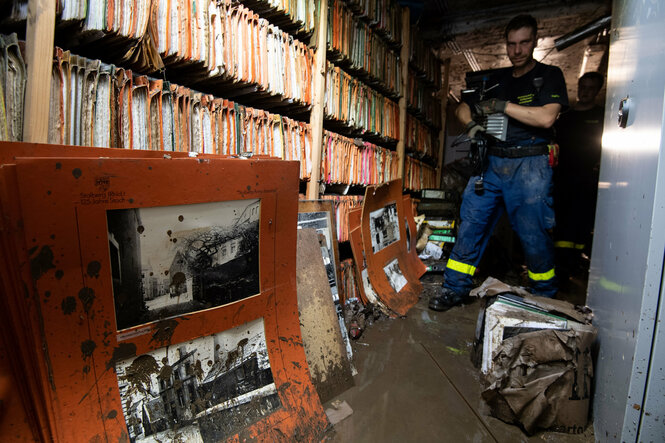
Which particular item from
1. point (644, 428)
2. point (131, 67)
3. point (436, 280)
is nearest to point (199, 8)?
point (131, 67)

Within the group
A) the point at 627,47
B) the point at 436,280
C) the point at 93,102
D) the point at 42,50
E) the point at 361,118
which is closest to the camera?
the point at 42,50

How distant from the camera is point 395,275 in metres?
2.80

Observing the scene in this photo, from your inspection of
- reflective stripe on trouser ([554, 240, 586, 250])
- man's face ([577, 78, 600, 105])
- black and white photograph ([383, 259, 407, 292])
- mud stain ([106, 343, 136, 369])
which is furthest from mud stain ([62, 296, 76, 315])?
man's face ([577, 78, 600, 105])

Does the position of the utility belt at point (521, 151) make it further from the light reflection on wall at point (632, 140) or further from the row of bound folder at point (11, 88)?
the row of bound folder at point (11, 88)

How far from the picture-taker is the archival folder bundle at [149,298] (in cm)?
73

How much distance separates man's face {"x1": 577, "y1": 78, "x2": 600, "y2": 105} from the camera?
4.10 metres

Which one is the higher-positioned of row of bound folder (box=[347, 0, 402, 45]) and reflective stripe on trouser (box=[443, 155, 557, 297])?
row of bound folder (box=[347, 0, 402, 45])

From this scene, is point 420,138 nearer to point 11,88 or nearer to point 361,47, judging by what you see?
point 361,47

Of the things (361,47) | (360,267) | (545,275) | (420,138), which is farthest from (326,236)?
(420,138)

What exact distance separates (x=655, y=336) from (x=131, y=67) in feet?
6.91

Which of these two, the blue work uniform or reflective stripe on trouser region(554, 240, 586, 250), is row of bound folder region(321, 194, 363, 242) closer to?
the blue work uniform

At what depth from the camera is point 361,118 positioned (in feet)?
9.96

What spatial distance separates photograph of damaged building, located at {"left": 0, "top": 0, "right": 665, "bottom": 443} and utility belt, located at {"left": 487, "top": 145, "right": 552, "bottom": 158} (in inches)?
0.7

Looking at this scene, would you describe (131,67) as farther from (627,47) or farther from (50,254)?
(627,47)
